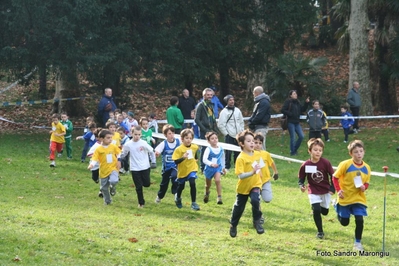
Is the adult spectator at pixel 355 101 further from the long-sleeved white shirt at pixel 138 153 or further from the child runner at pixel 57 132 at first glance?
the long-sleeved white shirt at pixel 138 153

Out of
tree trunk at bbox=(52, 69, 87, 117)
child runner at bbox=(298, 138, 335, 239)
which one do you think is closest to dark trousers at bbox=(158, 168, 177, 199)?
child runner at bbox=(298, 138, 335, 239)

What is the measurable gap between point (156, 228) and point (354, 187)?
11.1ft

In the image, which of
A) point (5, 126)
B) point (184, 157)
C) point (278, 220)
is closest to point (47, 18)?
point (5, 126)

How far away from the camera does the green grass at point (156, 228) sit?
9836 millimetres

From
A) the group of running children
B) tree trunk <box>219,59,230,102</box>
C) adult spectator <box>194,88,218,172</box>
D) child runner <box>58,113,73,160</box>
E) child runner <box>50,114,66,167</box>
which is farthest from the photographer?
tree trunk <box>219,59,230,102</box>

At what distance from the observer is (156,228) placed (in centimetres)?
1200

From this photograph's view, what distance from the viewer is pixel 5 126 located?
30.0 meters

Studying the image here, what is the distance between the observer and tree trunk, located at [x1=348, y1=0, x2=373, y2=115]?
29.2 meters

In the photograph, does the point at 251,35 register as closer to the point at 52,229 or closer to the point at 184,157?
the point at 184,157

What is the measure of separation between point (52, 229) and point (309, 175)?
4.02 m

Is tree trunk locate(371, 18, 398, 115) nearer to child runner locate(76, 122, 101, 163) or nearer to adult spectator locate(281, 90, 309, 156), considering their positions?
adult spectator locate(281, 90, 309, 156)

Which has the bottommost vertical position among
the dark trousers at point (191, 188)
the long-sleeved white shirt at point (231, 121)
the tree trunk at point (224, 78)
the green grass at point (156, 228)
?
the green grass at point (156, 228)

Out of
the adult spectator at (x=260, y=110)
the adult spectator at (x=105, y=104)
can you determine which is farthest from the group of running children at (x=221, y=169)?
the adult spectator at (x=260, y=110)

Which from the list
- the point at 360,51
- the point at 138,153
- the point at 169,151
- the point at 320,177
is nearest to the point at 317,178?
the point at 320,177
